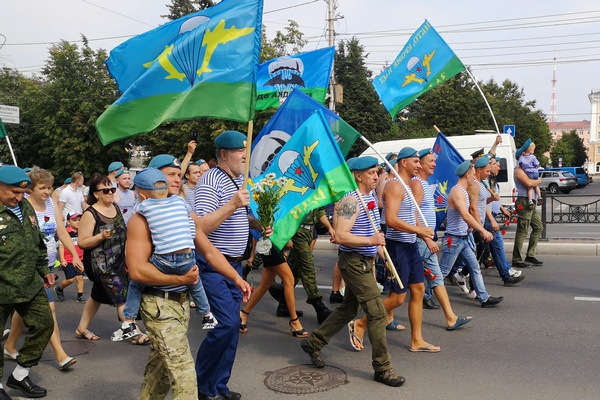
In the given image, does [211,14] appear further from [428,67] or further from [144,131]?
[428,67]

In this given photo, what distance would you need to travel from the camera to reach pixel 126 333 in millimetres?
5891

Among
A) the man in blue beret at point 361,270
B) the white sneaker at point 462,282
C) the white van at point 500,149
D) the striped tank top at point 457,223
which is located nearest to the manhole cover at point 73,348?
the man in blue beret at point 361,270

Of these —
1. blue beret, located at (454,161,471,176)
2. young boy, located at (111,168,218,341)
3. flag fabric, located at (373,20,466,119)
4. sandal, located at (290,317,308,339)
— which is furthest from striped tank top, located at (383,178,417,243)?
flag fabric, located at (373,20,466,119)

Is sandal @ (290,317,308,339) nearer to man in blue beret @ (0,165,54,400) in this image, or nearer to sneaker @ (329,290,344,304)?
sneaker @ (329,290,344,304)

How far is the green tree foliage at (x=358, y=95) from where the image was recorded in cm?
3728

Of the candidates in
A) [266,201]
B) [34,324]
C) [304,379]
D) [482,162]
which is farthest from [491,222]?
[34,324]

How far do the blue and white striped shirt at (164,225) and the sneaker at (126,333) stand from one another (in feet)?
9.32

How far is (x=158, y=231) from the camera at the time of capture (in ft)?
10.9

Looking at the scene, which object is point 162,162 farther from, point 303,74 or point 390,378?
point 303,74

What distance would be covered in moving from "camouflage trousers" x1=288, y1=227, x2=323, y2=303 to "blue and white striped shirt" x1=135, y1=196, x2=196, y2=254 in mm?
3074

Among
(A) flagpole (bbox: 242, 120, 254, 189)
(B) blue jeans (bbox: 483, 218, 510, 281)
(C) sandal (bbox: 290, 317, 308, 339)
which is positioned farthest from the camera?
(B) blue jeans (bbox: 483, 218, 510, 281)

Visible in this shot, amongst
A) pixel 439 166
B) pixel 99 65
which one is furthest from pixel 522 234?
pixel 99 65

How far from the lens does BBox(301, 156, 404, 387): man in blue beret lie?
457cm

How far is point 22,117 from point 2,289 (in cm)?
3793
